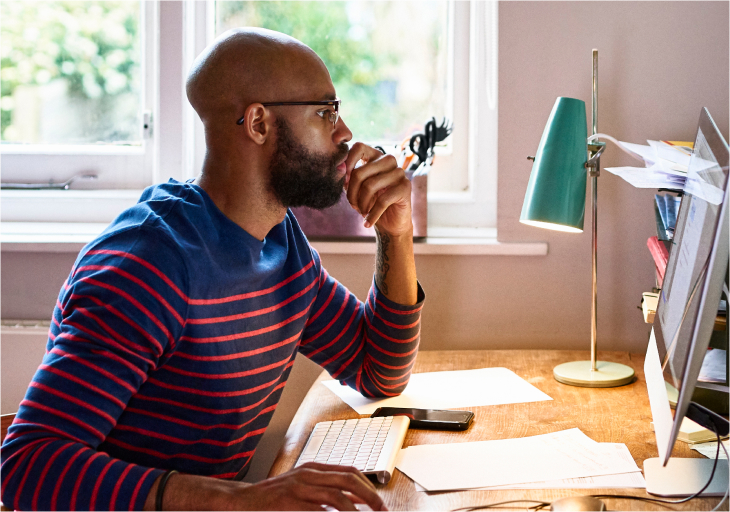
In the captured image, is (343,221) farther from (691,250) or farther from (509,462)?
(691,250)

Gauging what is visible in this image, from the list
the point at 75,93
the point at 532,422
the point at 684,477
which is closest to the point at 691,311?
the point at 684,477

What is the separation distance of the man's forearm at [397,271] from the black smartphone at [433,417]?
0.22 m

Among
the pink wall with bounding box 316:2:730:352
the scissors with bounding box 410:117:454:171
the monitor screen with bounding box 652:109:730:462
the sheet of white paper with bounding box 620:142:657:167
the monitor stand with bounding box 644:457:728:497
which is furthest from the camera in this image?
the scissors with bounding box 410:117:454:171

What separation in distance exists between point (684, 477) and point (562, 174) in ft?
2.03

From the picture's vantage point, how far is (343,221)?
5.54ft

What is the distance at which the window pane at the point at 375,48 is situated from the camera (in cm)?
189

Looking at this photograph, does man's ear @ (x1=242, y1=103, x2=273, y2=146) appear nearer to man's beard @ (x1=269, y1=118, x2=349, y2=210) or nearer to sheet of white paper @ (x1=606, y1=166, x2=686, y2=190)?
man's beard @ (x1=269, y1=118, x2=349, y2=210)

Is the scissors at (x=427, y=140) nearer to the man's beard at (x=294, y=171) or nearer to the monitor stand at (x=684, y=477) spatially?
the man's beard at (x=294, y=171)

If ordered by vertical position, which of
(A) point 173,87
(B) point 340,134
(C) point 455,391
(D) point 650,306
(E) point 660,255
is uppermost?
(A) point 173,87

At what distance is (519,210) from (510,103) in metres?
0.25

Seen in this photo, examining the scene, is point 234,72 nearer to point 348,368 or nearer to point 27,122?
point 348,368

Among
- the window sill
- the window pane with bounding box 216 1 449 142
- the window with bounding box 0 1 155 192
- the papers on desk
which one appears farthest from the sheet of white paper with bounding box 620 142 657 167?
the window with bounding box 0 1 155 192

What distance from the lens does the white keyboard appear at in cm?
91

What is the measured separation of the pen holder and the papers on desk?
565 mm
